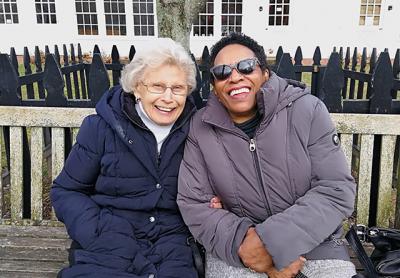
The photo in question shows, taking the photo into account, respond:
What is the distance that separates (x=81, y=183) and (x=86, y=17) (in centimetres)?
1684

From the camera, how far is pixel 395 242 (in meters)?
2.05

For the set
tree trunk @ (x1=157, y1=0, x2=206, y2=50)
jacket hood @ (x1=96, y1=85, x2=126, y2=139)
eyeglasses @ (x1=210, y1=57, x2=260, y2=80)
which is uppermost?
tree trunk @ (x1=157, y1=0, x2=206, y2=50)

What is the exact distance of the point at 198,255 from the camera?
90.1 inches

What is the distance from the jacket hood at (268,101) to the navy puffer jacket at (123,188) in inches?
8.1

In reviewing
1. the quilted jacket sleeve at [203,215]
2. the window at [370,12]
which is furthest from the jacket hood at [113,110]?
the window at [370,12]

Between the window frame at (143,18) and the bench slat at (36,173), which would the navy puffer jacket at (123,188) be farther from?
the window frame at (143,18)

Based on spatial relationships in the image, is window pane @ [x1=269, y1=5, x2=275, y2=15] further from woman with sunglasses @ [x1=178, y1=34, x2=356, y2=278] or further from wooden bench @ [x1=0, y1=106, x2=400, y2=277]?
woman with sunglasses @ [x1=178, y1=34, x2=356, y2=278]

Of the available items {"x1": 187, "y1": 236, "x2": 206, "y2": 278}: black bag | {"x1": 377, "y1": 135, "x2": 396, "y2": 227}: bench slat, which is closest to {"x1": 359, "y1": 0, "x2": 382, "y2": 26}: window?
{"x1": 377, "y1": 135, "x2": 396, "y2": 227}: bench slat

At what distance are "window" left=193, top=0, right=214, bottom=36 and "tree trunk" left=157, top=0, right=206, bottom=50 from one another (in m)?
13.6

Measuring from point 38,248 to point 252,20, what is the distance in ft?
52.3

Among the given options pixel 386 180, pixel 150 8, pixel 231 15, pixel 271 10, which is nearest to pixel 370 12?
pixel 271 10

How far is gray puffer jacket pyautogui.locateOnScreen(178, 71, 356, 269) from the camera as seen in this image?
6.76 ft

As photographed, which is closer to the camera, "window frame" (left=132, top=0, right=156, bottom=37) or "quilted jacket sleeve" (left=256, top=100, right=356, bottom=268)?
"quilted jacket sleeve" (left=256, top=100, right=356, bottom=268)

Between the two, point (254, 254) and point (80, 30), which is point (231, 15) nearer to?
point (80, 30)
